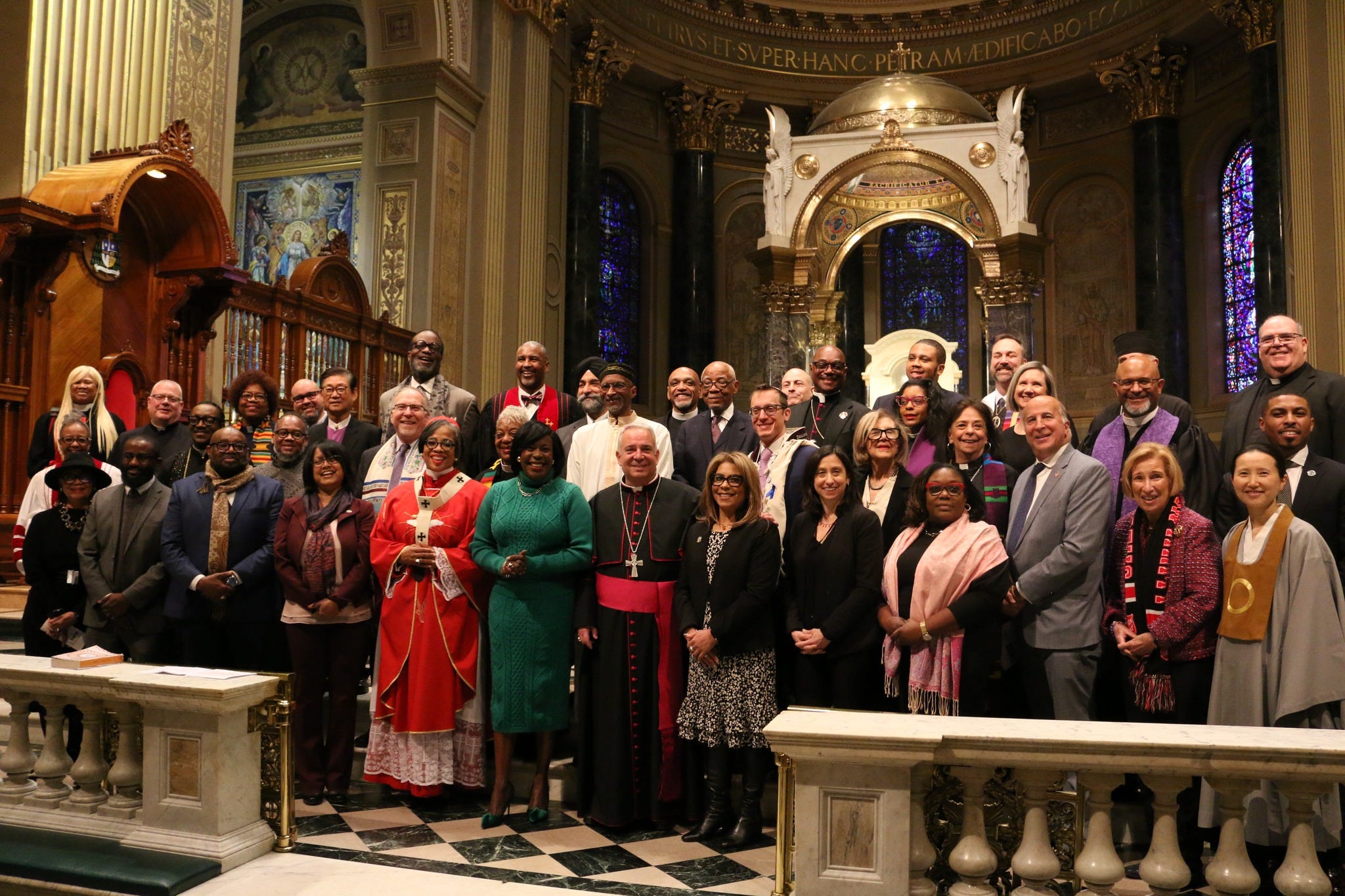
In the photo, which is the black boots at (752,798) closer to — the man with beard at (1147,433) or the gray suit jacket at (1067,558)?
the gray suit jacket at (1067,558)

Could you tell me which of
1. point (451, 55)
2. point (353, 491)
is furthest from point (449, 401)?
point (451, 55)

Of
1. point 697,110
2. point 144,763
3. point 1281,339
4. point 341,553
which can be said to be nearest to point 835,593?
Answer: point 341,553

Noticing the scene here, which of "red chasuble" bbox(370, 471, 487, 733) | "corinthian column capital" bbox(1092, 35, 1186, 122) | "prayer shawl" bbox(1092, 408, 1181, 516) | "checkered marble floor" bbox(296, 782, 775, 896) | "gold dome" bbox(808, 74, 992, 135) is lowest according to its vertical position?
"checkered marble floor" bbox(296, 782, 775, 896)

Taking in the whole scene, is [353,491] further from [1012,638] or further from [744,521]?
[1012,638]

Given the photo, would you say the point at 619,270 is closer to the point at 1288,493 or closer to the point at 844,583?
the point at 844,583

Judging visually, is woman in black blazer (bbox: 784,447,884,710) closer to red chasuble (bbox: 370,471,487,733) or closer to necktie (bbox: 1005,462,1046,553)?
necktie (bbox: 1005,462,1046,553)

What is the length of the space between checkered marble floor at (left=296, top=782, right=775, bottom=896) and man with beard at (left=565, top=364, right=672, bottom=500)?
4.88 ft

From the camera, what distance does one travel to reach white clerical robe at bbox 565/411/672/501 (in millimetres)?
5156

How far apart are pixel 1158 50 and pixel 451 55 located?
8341 millimetres

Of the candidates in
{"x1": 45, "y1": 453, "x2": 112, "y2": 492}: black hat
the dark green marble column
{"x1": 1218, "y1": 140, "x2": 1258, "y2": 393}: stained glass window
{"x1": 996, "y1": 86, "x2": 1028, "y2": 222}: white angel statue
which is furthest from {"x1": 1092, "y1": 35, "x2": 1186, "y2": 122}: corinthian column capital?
{"x1": 45, "y1": 453, "x2": 112, "y2": 492}: black hat

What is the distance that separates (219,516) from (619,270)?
10852 millimetres

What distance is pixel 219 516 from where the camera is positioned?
4.62 meters

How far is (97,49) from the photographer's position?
6.91 m

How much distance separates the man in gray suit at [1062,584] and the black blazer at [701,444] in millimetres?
1555
